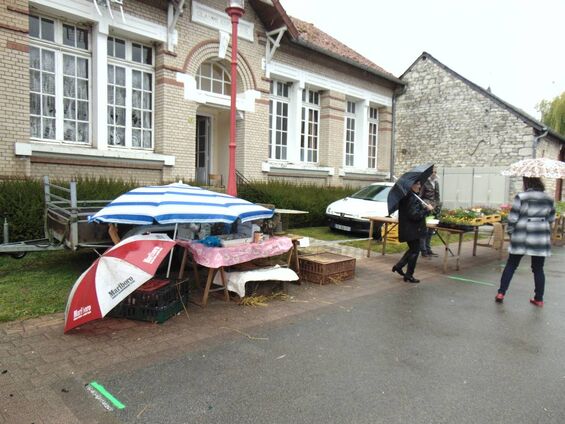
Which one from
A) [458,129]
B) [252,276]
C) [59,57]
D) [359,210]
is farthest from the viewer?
[458,129]

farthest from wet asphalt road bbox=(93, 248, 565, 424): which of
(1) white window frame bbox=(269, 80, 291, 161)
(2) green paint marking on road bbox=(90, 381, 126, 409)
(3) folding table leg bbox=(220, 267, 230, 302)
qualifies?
(1) white window frame bbox=(269, 80, 291, 161)

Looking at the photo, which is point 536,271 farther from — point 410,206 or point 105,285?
point 105,285

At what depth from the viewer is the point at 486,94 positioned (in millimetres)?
17312

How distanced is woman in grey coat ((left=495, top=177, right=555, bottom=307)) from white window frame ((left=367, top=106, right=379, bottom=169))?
1343 centimetres

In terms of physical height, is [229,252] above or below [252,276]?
above

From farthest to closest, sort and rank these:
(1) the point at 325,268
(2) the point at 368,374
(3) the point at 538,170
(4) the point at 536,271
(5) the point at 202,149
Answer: (5) the point at 202,149 → (1) the point at 325,268 → (3) the point at 538,170 → (4) the point at 536,271 → (2) the point at 368,374

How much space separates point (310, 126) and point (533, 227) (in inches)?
452

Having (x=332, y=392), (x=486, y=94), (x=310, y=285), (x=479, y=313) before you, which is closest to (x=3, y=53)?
(x=310, y=285)

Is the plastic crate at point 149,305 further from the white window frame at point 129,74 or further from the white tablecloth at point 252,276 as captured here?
the white window frame at point 129,74

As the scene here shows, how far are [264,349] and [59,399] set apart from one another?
5.82 feet

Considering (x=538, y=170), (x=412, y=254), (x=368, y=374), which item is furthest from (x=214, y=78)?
(x=368, y=374)

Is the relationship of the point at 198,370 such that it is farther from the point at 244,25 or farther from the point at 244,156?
the point at 244,25

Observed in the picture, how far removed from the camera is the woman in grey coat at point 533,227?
5773 millimetres

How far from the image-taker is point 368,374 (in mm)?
3701
